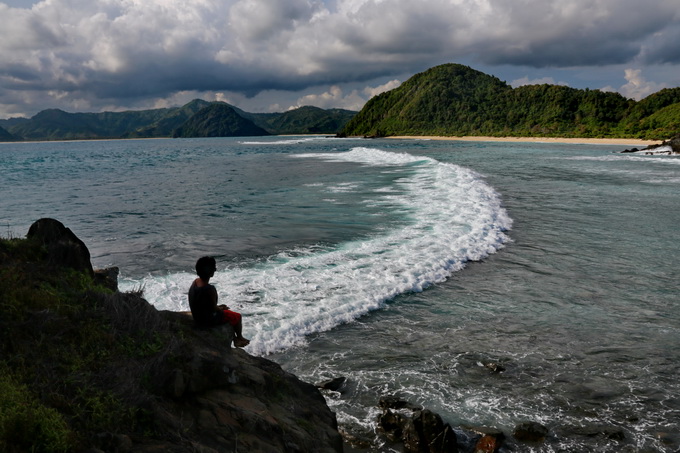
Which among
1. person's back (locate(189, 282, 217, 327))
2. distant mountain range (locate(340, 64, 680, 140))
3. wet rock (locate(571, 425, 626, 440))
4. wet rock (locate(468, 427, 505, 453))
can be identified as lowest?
wet rock (locate(571, 425, 626, 440))

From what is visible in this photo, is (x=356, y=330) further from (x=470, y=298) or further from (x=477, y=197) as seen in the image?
(x=477, y=197)

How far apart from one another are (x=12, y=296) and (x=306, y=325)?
18.9 feet

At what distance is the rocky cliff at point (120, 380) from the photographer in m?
3.72

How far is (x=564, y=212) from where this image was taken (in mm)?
22125

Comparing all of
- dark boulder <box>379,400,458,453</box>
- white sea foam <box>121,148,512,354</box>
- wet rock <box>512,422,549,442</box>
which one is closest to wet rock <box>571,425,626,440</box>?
wet rock <box>512,422,549,442</box>

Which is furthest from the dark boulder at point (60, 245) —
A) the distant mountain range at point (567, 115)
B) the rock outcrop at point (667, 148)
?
the distant mountain range at point (567, 115)

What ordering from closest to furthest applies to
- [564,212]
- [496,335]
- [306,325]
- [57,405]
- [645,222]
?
1. [57,405]
2. [496,335]
3. [306,325]
4. [645,222]
5. [564,212]

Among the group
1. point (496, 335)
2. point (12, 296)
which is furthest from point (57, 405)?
point (496, 335)

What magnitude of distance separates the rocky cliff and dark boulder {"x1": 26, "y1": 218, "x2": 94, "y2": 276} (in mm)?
26

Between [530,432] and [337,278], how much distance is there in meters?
7.28

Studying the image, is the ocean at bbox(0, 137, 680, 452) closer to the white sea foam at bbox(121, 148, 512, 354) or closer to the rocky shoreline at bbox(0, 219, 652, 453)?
the white sea foam at bbox(121, 148, 512, 354)

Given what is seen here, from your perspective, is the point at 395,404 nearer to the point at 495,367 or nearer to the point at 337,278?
the point at 495,367

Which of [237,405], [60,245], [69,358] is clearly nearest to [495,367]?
[237,405]

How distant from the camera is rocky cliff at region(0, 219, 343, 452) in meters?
3.72
